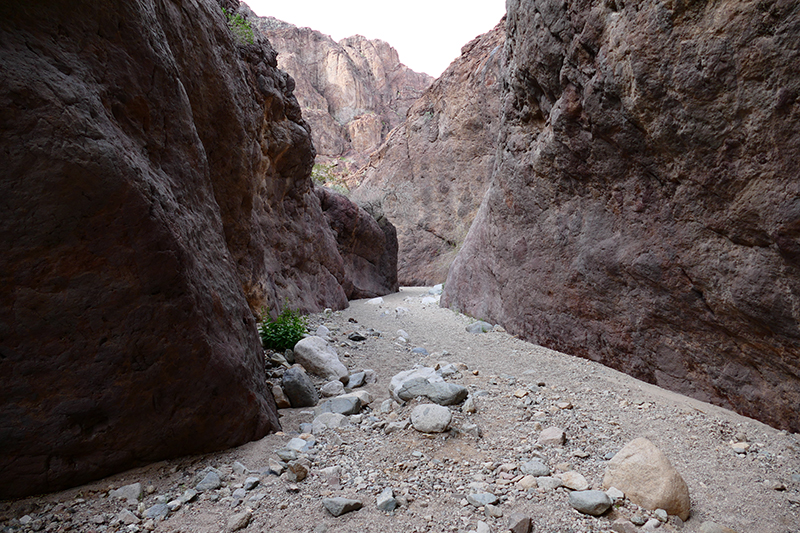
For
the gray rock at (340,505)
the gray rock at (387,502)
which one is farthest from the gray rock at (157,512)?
the gray rock at (387,502)

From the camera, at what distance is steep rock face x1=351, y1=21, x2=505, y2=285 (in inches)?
699

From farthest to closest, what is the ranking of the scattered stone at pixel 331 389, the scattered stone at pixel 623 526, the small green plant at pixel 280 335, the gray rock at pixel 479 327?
the gray rock at pixel 479 327, the small green plant at pixel 280 335, the scattered stone at pixel 331 389, the scattered stone at pixel 623 526

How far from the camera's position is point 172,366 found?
200cm

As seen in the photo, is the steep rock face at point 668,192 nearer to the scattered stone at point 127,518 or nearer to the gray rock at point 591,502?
the gray rock at point 591,502

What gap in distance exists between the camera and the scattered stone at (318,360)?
11.7 ft

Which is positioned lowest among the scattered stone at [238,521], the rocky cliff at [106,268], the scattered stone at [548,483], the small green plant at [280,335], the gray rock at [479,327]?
the gray rock at [479,327]

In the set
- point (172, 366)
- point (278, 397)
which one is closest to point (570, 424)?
point (278, 397)

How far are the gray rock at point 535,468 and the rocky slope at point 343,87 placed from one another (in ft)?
107

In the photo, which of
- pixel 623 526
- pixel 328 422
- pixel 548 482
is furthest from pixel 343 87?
pixel 623 526

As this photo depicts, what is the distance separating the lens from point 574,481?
1878 millimetres

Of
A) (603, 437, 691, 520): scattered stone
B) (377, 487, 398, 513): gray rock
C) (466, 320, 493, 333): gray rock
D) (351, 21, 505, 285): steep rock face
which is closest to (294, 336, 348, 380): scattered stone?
(377, 487, 398, 513): gray rock

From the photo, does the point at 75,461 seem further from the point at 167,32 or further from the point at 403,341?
the point at 403,341

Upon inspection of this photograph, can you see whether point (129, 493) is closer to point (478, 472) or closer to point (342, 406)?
point (342, 406)

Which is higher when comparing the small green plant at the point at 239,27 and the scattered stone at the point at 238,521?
the small green plant at the point at 239,27
